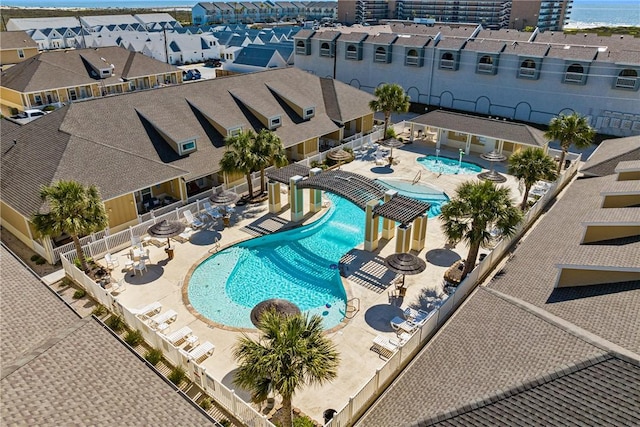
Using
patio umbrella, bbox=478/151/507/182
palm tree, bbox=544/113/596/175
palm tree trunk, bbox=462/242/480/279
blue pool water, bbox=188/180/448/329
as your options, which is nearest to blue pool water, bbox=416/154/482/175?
patio umbrella, bbox=478/151/507/182

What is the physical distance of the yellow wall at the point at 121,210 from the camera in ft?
83.9

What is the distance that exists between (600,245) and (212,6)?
187 metres

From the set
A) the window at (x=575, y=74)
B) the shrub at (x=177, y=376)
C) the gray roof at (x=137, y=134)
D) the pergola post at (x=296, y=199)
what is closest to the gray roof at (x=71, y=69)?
the gray roof at (x=137, y=134)

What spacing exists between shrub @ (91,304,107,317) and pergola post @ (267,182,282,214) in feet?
41.8

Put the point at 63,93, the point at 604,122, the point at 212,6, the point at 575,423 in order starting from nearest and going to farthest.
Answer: the point at 575,423 → the point at 604,122 → the point at 63,93 → the point at 212,6

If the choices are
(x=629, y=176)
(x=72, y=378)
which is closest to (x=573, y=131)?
(x=629, y=176)

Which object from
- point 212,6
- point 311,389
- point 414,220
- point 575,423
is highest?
point 212,6

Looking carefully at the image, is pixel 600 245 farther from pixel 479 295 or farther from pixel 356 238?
pixel 356 238

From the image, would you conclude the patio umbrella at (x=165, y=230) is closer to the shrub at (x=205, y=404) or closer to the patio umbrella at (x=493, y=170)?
the shrub at (x=205, y=404)

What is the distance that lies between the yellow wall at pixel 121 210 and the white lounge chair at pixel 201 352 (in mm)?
12092

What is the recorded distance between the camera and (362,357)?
17688 mm

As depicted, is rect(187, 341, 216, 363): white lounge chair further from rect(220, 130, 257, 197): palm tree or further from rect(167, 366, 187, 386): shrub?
rect(220, 130, 257, 197): palm tree

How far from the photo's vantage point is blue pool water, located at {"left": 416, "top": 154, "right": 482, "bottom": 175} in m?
37.7

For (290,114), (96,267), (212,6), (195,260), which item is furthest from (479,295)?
(212,6)
